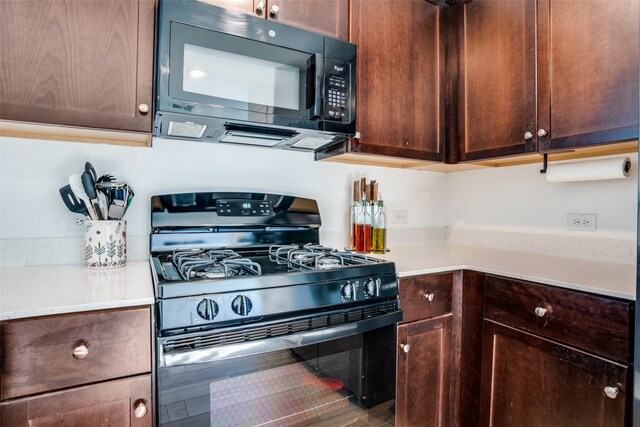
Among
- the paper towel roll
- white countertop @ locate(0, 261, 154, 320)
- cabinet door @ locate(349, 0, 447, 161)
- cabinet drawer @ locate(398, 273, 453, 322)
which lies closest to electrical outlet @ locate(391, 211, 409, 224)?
cabinet door @ locate(349, 0, 447, 161)

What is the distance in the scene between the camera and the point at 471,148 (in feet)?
5.92

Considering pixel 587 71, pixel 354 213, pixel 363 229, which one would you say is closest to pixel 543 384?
pixel 363 229

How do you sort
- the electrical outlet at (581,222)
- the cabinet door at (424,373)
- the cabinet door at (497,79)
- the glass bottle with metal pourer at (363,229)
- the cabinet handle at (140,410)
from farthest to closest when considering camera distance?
the glass bottle with metal pourer at (363,229) → the electrical outlet at (581,222) → the cabinet door at (497,79) → the cabinet door at (424,373) → the cabinet handle at (140,410)

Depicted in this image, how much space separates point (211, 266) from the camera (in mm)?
1170

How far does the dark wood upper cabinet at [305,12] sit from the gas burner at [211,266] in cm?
93

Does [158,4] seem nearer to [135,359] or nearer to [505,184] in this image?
[135,359]

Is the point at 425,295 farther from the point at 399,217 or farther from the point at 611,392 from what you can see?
the point at 399,217

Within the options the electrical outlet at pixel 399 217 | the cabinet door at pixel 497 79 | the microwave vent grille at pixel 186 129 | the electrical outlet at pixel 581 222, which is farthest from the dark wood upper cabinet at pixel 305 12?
the electrical outlet at pixel 581 222

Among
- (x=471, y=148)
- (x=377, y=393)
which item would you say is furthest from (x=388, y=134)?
(x=377, y=393)

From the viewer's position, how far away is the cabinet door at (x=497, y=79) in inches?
61.6

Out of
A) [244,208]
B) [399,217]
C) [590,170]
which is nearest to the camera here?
[590,170]

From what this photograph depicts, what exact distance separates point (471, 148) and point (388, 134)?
0.46 meters

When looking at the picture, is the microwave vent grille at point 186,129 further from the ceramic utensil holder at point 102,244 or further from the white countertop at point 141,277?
the white countertop at point 141,277

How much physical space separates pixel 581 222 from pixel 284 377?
5.09ft
